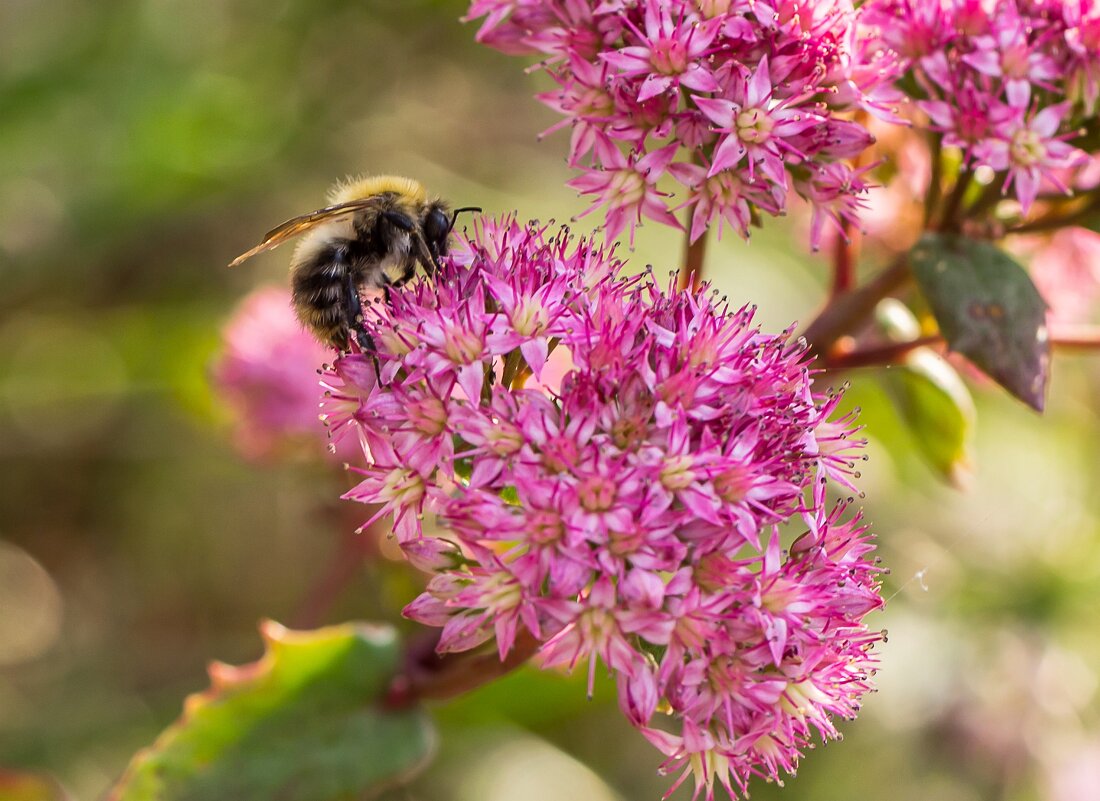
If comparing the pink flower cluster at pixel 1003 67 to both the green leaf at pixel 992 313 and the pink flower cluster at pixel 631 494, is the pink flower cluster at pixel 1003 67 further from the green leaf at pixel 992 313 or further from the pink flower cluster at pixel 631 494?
the pink flower cluster at pixel 631 494

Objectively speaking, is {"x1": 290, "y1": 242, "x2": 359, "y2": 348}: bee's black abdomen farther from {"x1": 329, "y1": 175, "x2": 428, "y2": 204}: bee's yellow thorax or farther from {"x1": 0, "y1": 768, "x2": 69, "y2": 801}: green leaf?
{"x1": 0, "y1": 768, "x2": 69, "y2": 801}: green leaf

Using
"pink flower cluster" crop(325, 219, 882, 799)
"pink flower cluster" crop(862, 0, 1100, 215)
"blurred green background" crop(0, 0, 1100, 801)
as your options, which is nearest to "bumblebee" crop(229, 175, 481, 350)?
"pink flower cluster" crop(325, 219, 882, 799)

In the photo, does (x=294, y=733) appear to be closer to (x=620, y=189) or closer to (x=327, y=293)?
(x=327, y=293)

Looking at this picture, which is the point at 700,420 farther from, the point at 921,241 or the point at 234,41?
the point at 234,41

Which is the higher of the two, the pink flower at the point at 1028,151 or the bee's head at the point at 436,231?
the pink flower at the point at 1028,151

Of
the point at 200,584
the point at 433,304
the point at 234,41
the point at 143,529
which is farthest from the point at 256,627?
the point at 433,304

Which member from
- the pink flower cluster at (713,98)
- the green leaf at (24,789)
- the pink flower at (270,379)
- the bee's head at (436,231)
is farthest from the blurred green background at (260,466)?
the pink flower cluster at (713,98)
